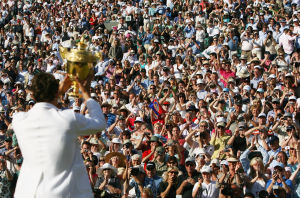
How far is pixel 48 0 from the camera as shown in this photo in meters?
26.6

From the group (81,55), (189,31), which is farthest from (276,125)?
(189,31)

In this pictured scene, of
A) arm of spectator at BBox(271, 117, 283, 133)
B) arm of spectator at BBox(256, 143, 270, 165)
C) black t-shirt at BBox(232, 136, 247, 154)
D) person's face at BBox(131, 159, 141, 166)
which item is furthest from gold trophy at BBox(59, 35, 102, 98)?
arm of spectator at BBox(271, 117, 283, 133)

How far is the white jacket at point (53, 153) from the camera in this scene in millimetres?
4020

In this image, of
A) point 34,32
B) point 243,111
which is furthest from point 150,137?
point 34,32

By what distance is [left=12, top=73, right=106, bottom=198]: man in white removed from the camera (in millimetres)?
4023

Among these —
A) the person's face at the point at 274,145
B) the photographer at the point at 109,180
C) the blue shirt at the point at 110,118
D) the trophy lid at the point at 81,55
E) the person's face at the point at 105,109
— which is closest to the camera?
the trophy lid at the point at 81,55

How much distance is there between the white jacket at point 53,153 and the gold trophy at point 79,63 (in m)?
0.37

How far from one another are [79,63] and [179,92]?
839 centimetres

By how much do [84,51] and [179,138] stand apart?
→ 5.92m

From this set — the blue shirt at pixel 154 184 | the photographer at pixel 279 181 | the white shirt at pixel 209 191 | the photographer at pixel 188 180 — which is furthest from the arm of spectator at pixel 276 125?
the blue shirt at pixel 154 184

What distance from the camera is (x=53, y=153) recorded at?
402 cm

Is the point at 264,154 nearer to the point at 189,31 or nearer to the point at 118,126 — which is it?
the point at 118,126

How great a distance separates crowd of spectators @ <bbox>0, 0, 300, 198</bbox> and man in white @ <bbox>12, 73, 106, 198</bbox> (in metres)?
2.04

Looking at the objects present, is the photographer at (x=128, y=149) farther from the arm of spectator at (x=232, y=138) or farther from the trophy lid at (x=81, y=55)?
the trophy lid at (x=81, y=55)
